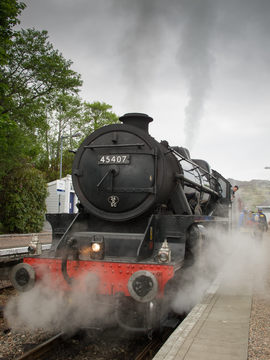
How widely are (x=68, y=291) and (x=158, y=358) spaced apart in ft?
5.72

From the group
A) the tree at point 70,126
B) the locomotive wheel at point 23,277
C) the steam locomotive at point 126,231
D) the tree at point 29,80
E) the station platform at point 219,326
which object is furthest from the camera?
the tree at point 70,126

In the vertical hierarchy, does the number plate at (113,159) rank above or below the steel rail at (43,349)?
above

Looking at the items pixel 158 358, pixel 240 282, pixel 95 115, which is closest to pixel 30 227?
pixel 240 282

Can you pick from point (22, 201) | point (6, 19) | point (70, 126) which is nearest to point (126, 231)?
point (6, 19)

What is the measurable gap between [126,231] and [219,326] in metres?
1.80

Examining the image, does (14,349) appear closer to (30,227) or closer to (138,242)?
(138,242)

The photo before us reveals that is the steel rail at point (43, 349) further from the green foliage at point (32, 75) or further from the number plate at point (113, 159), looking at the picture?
the green foliage at point (32, 75)

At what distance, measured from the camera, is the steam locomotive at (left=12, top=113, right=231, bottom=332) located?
14.3 ft

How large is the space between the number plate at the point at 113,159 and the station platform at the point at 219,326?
7.43 feet

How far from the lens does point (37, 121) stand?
54.0 feet

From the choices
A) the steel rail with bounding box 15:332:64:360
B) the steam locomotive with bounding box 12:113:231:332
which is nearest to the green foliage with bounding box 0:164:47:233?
the steam locomotive with bounding box 12:113:231:332

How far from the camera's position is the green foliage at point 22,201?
17438 mm

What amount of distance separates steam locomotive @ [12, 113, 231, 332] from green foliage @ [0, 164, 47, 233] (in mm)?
12655

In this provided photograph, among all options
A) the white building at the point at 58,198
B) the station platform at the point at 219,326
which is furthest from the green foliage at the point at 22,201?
the station platform at the point at 219,326
